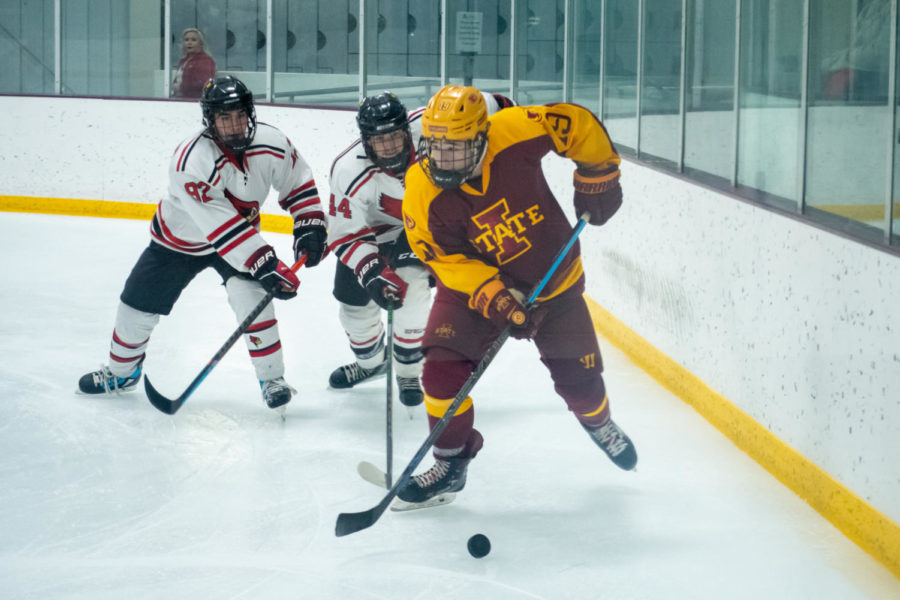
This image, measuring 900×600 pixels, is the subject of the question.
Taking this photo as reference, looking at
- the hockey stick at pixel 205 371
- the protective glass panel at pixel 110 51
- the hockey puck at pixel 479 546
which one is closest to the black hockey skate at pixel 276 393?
the hockey stick at pixel 205 371

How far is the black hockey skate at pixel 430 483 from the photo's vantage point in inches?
99.6

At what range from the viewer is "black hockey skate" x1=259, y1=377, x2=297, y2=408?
3.17 m

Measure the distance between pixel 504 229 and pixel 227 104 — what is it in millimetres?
938

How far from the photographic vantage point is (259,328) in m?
3.18

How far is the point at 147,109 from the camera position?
21.9ft

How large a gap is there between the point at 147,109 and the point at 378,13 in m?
1.51

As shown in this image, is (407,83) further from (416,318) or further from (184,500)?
(184,500)

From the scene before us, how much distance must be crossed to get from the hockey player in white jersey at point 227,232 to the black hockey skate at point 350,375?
322mm

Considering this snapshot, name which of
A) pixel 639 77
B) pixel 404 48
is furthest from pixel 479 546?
pixel 404 48

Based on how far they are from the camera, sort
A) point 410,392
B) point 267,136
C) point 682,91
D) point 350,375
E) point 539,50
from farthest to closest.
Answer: point 539,50, point 682,91, point 350,375, point 410,392, point 267,136

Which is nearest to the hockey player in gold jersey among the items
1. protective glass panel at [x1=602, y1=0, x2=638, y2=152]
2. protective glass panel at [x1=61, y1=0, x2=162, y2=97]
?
protective glass panel at [x1=602, y1=0, x2=638, y2=152]

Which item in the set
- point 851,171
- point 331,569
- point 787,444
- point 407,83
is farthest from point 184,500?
point 407,83

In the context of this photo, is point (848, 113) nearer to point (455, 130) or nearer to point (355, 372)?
point (455, 130)

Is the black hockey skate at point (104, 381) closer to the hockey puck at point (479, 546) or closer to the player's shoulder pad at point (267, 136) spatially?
the player's shoulder pad at point (267, 136)
